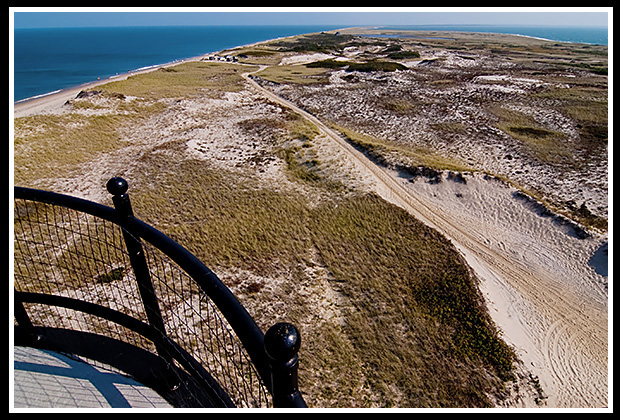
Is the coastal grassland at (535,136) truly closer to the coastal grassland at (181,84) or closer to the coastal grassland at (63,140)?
the coastal grassland at (181,84)

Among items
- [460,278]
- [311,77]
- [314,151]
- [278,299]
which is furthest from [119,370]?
[311,77]

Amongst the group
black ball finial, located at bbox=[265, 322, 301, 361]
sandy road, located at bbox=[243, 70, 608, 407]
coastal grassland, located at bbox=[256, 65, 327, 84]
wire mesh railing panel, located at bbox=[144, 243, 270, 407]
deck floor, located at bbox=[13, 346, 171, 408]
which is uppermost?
black ball finial, located at bbox=[265, 322, 301, 361]

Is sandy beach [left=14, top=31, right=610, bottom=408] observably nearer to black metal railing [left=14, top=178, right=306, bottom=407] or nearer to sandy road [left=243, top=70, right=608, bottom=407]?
sandy road [left=243, top=70, right=608, bottom=407]

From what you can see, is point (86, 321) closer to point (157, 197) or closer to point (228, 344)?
point (228, 344)

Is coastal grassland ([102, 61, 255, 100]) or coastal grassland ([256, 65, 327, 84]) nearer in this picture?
coastal grassland ([102, 61, 255, 100])

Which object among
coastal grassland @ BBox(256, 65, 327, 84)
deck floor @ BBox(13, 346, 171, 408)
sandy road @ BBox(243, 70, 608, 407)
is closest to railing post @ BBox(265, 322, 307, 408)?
deck floor @ BBox(13, 346, 171, 408)

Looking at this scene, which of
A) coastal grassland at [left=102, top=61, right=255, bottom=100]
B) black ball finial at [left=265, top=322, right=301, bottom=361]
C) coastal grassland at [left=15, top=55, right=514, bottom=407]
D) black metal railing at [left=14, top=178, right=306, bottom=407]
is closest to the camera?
black ball finial at [left=265, top=322, right=301, bottom=361]
